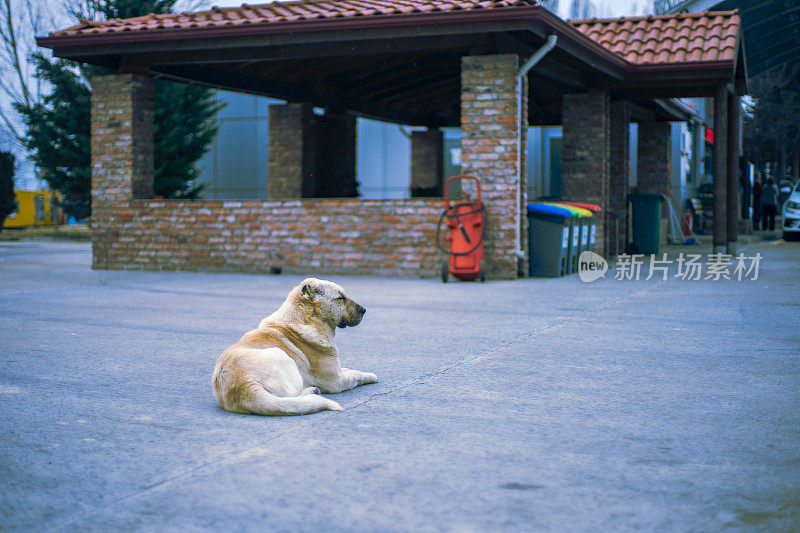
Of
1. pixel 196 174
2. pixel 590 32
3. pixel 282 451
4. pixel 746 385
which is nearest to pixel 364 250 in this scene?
pixel 590 32

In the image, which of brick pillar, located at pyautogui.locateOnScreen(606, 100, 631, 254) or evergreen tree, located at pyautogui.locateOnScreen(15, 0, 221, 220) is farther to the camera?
evergreen tree, located at pyautogui.locateOnScreen(15, 0, 221, 220)

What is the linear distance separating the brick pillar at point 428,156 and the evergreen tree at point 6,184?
1440 centimetres

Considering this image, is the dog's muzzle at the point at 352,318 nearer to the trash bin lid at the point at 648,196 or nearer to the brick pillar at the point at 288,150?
the brick pillar at the point at 288,150

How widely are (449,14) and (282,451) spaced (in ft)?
30.6

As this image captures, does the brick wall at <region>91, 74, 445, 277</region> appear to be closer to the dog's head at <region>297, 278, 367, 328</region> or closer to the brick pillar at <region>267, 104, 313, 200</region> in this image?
A: the brick pillar at <region>267, 104, 313, 200</region>

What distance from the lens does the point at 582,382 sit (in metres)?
5.51

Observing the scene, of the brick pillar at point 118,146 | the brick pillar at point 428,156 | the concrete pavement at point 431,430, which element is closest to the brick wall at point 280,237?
the brick pillar at point 118,146

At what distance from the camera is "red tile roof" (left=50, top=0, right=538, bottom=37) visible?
40.6 feet

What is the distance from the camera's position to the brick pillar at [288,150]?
1853cm

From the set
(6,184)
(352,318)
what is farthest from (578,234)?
(6,184)

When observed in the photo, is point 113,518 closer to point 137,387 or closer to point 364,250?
point 137,387

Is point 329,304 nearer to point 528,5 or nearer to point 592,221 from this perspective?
point 528,5

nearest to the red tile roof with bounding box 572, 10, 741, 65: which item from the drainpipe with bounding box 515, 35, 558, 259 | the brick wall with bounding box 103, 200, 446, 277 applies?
the drainpipe with bounding box 515, 35, 558, 259

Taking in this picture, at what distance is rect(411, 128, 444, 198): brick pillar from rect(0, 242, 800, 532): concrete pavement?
55.9ft
